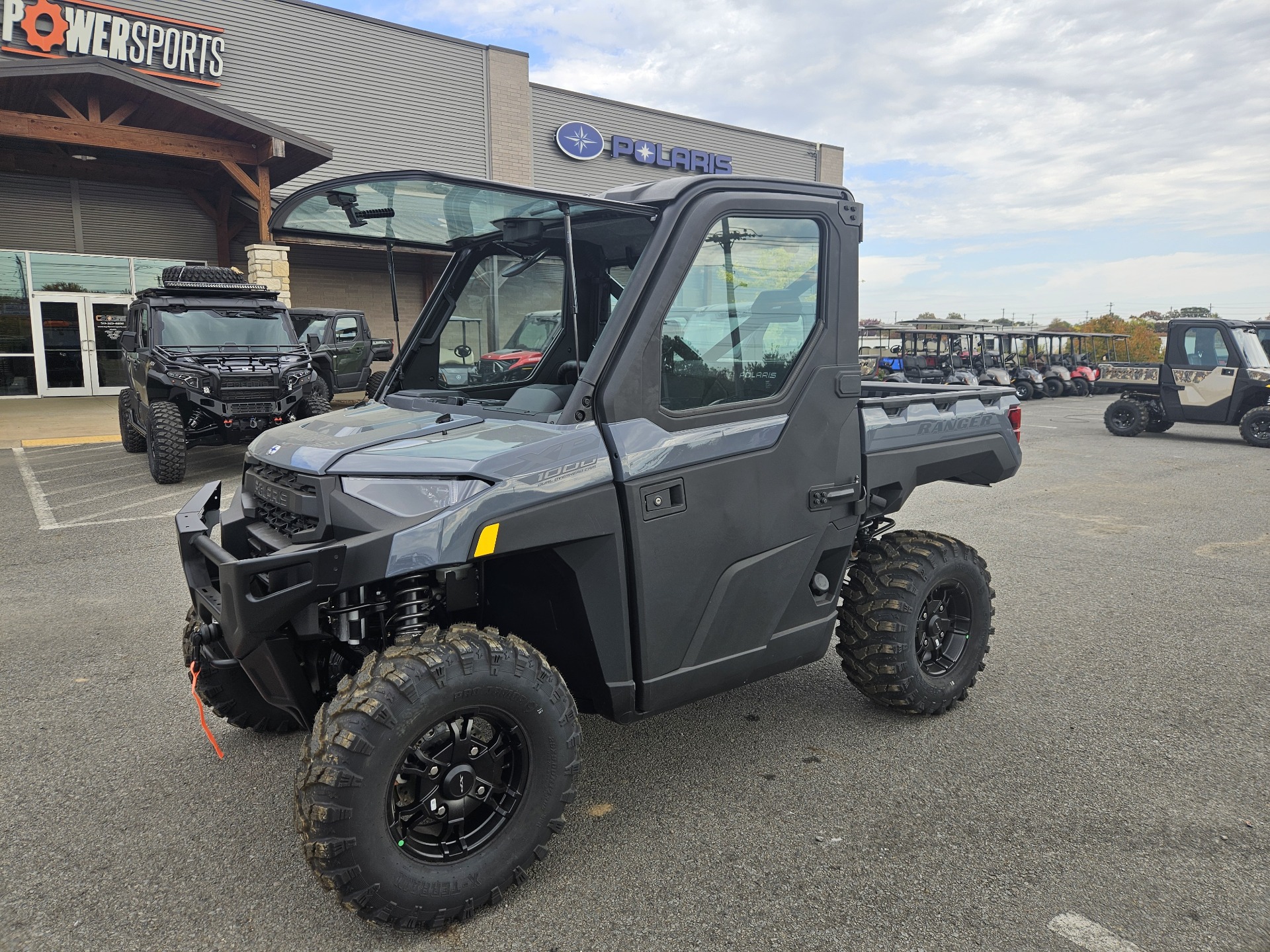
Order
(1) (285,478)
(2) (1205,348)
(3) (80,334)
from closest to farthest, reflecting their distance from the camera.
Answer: (1) (285,478), (2) (1205,348), (3) (80,334)

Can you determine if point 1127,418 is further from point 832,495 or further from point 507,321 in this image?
point 507,321

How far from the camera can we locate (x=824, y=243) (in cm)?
322

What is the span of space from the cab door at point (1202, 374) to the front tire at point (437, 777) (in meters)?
15.7

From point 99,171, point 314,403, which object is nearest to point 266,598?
point 314,403

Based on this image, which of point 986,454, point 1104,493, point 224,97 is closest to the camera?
point 986,454

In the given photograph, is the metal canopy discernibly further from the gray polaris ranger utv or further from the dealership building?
the dealership building

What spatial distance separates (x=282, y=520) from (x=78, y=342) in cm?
2081

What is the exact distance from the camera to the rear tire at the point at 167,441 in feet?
31.2

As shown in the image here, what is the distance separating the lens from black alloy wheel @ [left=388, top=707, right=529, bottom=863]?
2412 mm

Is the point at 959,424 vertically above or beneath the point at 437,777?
above

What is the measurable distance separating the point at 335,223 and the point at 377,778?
2.14m

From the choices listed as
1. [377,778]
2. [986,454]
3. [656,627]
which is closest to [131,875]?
[377,778]

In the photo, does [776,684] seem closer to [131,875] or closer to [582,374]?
[582,374]

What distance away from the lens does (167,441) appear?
9508mm
